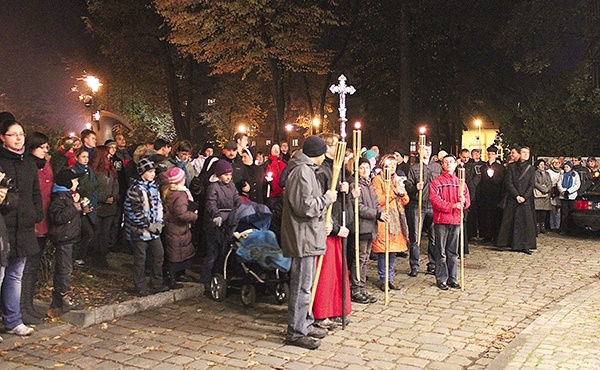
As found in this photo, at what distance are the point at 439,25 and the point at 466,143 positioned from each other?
123 feet

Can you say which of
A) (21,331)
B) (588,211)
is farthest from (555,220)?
(21,331)

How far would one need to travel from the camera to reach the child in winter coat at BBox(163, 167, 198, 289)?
9055 mm

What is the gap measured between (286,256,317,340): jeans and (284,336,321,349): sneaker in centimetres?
4

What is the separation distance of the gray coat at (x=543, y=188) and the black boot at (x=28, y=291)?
12.7 meters

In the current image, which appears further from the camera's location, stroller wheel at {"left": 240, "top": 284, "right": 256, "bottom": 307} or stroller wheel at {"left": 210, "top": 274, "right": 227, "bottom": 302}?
stroller wheel at {"left": 210, "top": 274, "right": 227, "bottom": 302}

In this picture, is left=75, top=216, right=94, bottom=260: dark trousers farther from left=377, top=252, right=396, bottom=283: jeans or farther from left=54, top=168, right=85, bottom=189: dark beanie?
left=377, top=252, right=396, bottom=283: jeans

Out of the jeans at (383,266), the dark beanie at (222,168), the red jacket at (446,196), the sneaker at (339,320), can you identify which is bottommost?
the sneaker at (339,320)

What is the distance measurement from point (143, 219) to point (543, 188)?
1143 centimetres

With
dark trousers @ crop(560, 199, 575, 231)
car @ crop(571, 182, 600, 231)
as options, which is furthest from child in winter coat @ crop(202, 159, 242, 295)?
dark trousers @ crop(560, 199, 575, 231)

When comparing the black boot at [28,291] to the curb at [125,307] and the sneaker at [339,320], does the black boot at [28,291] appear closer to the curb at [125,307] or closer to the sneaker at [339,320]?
the curb at [125,307]

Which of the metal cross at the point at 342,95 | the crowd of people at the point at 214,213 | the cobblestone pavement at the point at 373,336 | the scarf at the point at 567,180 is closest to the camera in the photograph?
the cobblestone pavement at the point at 373,336

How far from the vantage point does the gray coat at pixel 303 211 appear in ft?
22.8

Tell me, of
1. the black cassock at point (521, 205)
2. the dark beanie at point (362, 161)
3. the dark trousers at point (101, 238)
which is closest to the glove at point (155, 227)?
the dark trousers at point (101, 238)

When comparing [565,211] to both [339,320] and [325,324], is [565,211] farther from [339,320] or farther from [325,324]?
[325,324]
